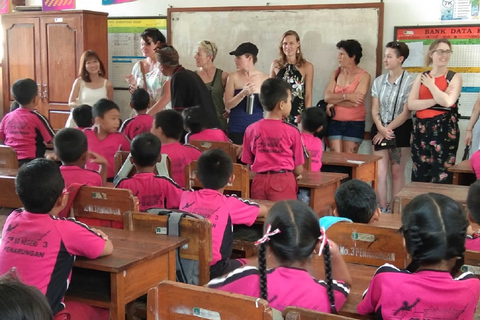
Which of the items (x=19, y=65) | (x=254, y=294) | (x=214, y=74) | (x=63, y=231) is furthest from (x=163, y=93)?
(x=254, y=294)

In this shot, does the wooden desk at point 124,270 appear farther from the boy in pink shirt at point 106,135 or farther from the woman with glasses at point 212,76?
the woman with glasses at point 212,76

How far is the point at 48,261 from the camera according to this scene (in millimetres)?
2332

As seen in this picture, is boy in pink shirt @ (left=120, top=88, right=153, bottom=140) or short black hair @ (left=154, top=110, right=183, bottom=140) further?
boy in pink shirt @ (left=120, top=88, right=153, bottom=140)

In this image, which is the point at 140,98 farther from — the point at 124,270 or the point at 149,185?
the point at 124,270

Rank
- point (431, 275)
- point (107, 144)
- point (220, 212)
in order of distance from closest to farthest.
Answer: point (431, 275)
point (220, 212)
point (107, 144)

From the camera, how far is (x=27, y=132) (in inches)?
203

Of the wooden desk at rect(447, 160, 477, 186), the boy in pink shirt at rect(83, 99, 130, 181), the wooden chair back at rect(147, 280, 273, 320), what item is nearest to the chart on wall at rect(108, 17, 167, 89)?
the boy in pink shirt at rect(83, 99, 130, 181)

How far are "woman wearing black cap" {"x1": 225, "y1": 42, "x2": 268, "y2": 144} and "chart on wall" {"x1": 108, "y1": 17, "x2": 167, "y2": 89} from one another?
1.87 meters

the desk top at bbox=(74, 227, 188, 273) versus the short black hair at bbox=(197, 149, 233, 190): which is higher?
the short black hair at bbox=(197, 149, 233, 190)

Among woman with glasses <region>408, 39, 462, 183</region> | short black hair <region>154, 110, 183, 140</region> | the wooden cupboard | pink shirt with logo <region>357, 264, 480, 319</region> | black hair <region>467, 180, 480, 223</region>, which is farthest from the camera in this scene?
the wooden cupboard

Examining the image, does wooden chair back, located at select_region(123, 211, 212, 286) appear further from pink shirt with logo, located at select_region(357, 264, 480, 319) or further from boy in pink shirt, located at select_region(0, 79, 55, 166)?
boy in pink shirt, located at select_region(0, 79, 55, 166)

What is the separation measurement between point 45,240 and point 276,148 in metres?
1.98

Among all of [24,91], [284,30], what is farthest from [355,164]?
[24,91]

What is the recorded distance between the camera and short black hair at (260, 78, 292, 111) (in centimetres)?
406
